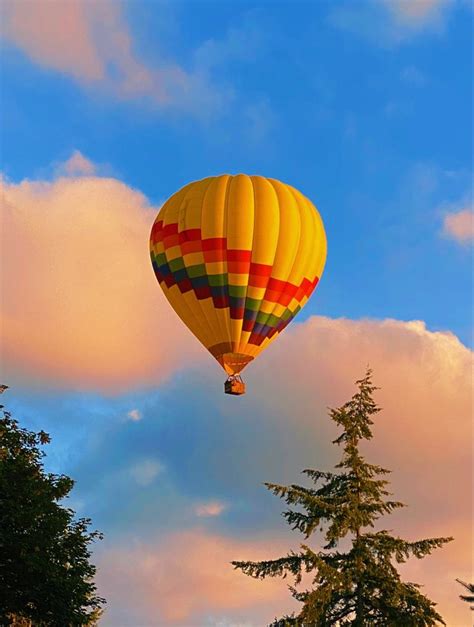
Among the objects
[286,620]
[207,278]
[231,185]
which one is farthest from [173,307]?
[286,620]

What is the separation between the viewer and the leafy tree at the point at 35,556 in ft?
117

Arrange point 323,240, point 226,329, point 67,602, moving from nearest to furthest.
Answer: point 67,602, point 226,329, point 323,240

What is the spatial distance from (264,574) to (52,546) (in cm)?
806

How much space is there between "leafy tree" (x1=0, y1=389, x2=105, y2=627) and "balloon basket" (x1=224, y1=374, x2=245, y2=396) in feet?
26.5

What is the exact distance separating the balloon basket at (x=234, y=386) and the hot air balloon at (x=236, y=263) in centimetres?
4

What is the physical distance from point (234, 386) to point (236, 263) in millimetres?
5065

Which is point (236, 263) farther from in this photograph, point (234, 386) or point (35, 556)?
point (35, 556)

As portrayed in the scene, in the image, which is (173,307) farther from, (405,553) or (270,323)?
(405,553)

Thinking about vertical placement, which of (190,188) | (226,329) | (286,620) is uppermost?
(190,188)

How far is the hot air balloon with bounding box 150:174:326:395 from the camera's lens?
41.5 metres

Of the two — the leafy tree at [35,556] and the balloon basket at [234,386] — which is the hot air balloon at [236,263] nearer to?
the balloon basket at [234,386]

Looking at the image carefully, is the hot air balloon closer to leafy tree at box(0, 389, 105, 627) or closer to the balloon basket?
the balloon basket

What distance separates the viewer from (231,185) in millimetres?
42719

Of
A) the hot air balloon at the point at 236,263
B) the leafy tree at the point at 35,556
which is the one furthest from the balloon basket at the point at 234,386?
the leafy tree at the point at 35,556
